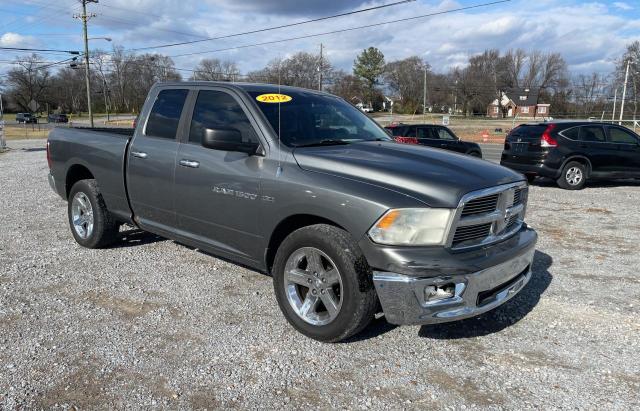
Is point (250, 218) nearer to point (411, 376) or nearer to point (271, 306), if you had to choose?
point (271, 306)

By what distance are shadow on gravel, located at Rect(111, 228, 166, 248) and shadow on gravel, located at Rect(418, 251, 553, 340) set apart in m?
3.85

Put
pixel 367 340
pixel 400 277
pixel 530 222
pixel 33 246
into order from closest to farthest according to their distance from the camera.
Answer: pixel 400 277 → pixel 367 340 → pixel 33 246 → pixel 530 222

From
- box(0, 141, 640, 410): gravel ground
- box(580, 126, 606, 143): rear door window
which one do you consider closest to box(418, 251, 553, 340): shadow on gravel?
box(0, 141, 640, 410): gravel ground

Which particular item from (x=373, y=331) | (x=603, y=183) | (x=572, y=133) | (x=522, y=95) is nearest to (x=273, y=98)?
(x=373, y=331)

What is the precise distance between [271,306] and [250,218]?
2.77 ft

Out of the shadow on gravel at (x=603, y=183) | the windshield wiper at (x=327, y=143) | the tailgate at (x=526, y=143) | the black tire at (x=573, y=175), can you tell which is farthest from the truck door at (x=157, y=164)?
the shadow on gravel at (x=603, y=183)

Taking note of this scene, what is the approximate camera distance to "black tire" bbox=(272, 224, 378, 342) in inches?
128

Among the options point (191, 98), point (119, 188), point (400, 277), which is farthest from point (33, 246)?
point (400, 277)

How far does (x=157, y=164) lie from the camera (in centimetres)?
477

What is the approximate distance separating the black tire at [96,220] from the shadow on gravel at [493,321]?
3.76m

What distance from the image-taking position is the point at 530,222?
7688mm

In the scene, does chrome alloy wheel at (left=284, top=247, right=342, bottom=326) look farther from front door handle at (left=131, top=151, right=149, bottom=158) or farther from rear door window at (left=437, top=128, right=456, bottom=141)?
rear door window at (left=437, top=128, right=456, bottom=141)

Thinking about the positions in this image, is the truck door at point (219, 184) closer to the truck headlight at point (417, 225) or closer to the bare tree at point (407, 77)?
the truck headlight at point (417, 225)

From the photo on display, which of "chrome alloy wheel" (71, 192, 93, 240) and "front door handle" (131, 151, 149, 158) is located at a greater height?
"front door handle" (131, 151, 149, 158)
